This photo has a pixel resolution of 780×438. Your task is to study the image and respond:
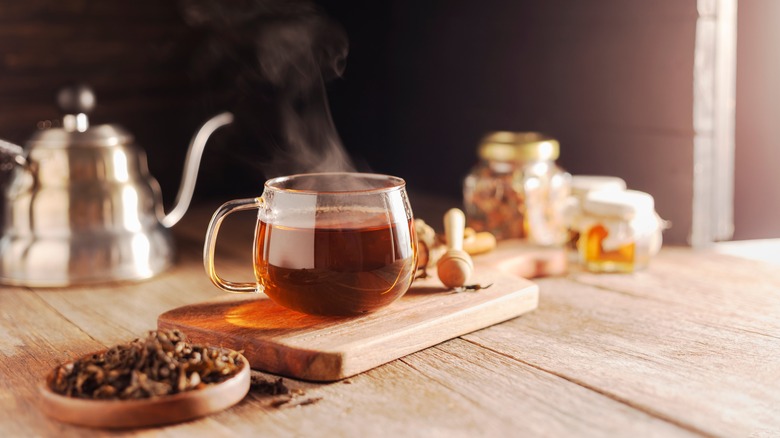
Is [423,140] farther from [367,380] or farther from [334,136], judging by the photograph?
[367,380]

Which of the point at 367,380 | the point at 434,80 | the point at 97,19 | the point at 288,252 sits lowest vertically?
the point at 367,380

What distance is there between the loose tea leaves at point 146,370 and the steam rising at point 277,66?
46.7 inches

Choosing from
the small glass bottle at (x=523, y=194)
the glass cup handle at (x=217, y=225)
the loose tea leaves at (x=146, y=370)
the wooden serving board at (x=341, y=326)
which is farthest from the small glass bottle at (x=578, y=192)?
the loose tea leaves at (x=146, y=370)

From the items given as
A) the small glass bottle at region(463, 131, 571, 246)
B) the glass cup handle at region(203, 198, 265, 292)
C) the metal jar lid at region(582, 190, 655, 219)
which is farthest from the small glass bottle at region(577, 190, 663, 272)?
the glass cup handle at region(203, 198, 265, 292)

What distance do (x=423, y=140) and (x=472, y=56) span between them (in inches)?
11.2

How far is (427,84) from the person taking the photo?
2074mm

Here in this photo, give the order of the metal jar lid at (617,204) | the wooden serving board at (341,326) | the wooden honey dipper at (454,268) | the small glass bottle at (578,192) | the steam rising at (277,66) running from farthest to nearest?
the steam rising at (277,66) → the small glass bottle at (578,192) → the metal jar lid at (617,204) → the wooden honey dipper at (454,268) → the wooden serving board at (341,326)

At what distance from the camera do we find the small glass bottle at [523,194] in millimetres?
1514

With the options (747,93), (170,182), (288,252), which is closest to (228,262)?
(288,252)

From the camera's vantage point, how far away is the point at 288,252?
3.07 feet

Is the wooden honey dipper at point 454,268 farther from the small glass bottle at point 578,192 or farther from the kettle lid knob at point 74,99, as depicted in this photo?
the kettle lid knob at point 74,99

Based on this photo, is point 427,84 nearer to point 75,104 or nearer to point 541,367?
point 75,104

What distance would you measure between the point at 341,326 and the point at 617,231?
56 cm

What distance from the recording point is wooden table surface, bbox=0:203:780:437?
773 mm
